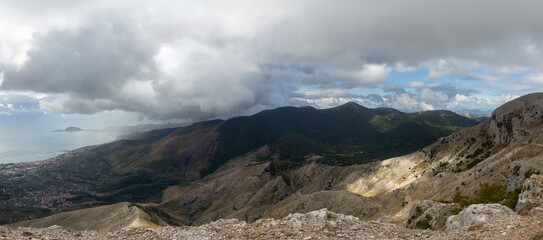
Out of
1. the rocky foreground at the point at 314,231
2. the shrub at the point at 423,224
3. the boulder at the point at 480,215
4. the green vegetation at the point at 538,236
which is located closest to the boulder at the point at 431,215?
the shrub at the point at 423,224

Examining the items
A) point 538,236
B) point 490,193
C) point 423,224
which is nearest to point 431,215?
point 423,224

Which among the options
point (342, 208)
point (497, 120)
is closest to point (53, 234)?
point (342, 208)

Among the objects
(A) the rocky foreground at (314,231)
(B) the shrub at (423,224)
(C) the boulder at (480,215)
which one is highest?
(A) the rocky foreground at (314,231)

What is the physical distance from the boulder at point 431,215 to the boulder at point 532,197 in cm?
1028

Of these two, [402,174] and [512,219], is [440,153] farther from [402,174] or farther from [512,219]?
[512,219]

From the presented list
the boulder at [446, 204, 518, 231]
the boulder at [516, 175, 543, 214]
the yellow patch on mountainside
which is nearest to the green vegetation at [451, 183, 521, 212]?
the boulder at [516, 175, 543, 214]

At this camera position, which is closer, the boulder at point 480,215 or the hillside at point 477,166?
the boulder at point 480,215

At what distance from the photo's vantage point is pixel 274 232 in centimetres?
2909

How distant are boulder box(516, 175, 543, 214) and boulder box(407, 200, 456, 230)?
10281 mm

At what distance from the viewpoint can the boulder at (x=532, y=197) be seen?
103ft

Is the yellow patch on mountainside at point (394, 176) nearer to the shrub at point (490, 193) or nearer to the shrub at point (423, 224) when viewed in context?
the shrub at point (490, 193)

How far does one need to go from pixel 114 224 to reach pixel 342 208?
16056 cm

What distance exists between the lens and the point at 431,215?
44.5m

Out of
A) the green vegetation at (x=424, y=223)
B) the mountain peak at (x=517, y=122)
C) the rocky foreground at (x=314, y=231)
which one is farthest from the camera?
the mountain peak at (x=517, y=122)
